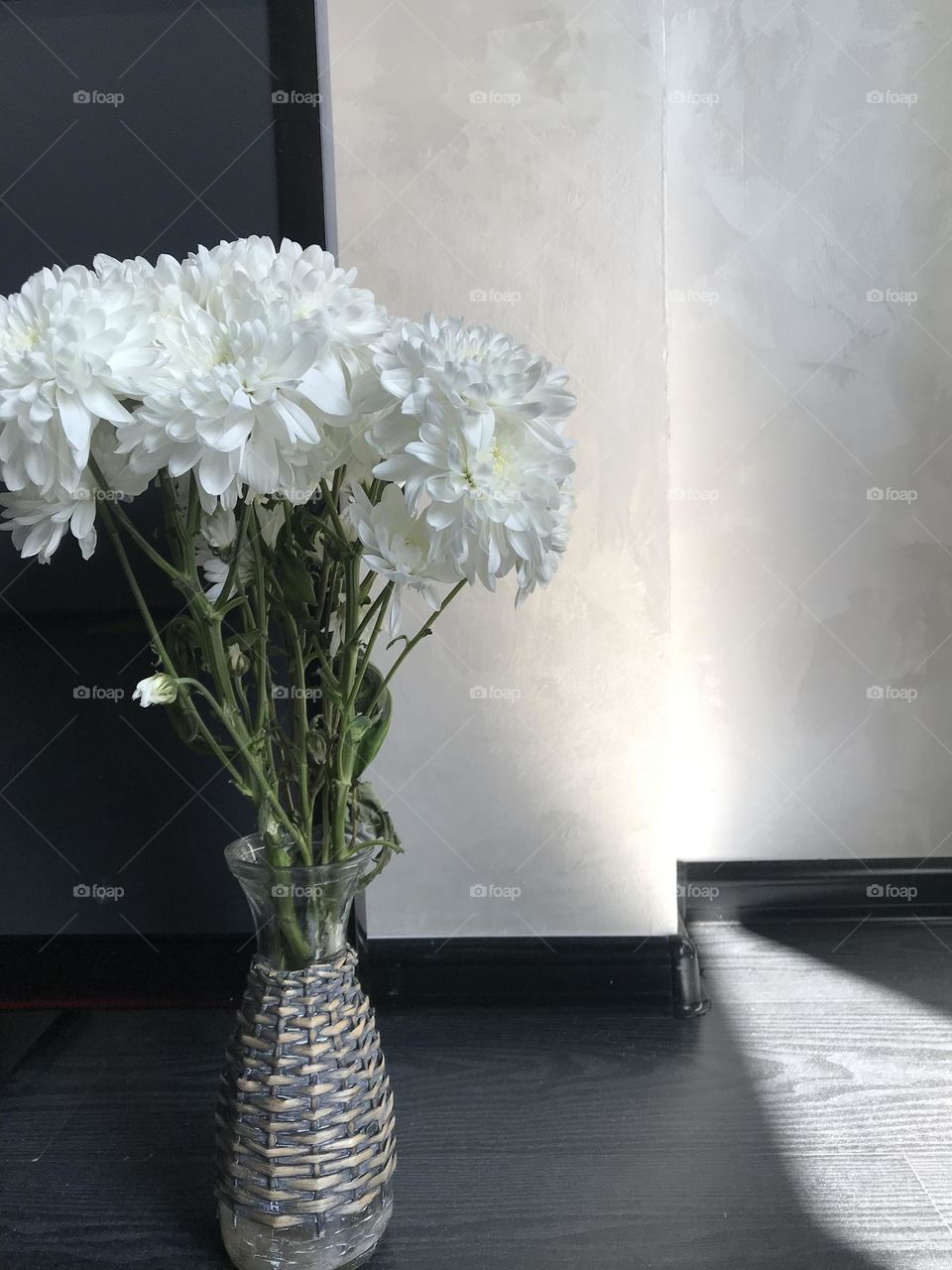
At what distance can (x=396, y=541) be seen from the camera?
2.75ft

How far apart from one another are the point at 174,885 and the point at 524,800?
0.56 metres

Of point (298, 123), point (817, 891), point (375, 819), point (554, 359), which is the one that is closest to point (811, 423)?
point (554, 359)

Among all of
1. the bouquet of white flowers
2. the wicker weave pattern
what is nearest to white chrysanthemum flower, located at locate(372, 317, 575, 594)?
the bouquet of white flowers

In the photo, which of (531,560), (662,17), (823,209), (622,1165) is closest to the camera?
(531,560)

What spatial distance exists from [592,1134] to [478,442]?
910 millimetres

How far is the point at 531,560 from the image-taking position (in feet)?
2.63

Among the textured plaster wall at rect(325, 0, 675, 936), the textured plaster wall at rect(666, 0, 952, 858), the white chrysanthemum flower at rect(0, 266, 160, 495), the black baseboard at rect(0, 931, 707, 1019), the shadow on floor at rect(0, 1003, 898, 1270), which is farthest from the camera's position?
the textured plaster wall at rect(666, 0, 952, 858)

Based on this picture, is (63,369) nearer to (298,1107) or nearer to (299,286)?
(299,286)

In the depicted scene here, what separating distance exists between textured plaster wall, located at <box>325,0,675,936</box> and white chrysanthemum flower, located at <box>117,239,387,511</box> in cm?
70

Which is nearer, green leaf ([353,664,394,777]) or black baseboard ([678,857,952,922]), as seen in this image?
green leaf ([353,664,394,777])

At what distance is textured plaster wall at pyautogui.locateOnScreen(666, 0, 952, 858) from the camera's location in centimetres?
173

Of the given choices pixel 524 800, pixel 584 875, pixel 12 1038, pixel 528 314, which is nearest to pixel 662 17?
pixel 528 314

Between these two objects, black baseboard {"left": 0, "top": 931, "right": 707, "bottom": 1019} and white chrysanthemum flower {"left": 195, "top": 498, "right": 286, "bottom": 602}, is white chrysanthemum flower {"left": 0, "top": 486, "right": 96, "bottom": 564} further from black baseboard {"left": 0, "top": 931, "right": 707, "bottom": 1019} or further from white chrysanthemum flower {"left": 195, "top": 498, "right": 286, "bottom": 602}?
black baseboard {"left": 0, "top": 931, "right": 707, "bottom": 1019}

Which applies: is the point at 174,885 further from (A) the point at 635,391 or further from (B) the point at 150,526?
(A) the point at 635,391
